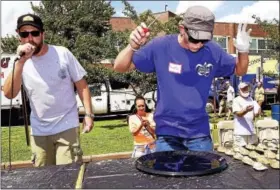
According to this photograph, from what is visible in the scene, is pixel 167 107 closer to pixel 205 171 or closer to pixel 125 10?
pixel 205 171

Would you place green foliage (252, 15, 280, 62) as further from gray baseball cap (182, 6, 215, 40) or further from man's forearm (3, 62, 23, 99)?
man's forearm (3, 62, 23, 99)

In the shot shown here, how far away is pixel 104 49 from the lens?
12.2 metres

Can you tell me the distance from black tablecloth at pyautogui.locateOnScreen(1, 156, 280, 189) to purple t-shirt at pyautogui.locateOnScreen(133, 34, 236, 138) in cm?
57

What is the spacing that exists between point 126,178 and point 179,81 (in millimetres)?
903

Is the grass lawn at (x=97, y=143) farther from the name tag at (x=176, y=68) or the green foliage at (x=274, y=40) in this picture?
the name tag at (x=176, y=68)

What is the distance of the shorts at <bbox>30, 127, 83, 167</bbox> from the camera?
9.86 ft

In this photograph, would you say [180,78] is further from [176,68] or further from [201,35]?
[201,35]

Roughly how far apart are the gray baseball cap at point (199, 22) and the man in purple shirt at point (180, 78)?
0.59ft

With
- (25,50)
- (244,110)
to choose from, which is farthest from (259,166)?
(244,110)

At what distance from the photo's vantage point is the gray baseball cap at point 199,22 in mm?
2072

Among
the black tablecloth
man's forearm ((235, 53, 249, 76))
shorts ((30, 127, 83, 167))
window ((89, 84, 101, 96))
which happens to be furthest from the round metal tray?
window ((89, 84, 101, 96))

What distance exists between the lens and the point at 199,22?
2084 millimetres

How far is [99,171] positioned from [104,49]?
1056 cm

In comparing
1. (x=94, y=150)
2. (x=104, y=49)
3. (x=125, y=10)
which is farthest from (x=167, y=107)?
(x=104, y=49)
